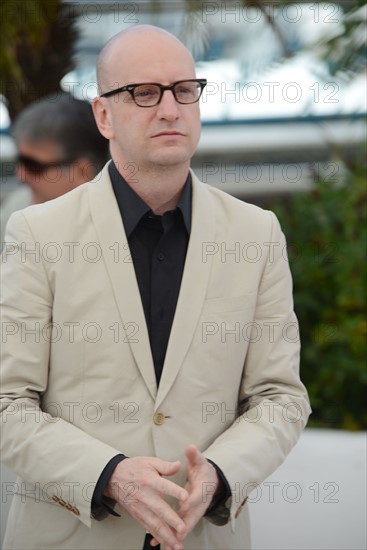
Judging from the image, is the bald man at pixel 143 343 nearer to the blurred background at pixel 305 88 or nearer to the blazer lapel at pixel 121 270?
the blazer lapel at pixel 121 270

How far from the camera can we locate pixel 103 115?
2160 mm

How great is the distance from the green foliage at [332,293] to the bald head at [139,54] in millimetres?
2964

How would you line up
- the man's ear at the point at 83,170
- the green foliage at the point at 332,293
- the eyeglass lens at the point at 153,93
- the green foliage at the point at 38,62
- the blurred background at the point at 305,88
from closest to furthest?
the eyeglass lens at the point at 153,93, the man's ear at the point at 83,170, the blurred background at the point at 305,88, the green foliage at the point at 332,293, the green foliage at the point at 38,62

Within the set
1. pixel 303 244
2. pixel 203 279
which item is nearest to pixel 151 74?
pixel 203 279

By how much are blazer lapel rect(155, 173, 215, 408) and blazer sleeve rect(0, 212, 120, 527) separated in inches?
9.1

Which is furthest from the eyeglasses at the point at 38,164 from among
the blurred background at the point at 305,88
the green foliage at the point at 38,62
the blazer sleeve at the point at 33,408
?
the green foliage at the point at 38,62

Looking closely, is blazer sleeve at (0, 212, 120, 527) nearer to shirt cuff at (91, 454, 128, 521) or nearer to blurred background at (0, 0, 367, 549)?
shirt cuff at (91, 454, 128, 521)

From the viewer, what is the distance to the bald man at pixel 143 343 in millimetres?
2031

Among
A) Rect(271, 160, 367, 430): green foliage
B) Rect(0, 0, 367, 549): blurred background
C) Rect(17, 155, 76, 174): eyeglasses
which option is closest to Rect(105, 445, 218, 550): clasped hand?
Rect(0, 0, 367, 549): blurred background

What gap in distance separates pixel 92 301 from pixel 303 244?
338 centimetres

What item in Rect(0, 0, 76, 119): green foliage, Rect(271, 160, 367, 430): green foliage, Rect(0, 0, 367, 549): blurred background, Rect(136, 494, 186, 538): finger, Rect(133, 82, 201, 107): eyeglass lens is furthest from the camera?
Rect(0, 0, 76, 119): green foliage

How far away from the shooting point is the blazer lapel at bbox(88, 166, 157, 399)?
208cm

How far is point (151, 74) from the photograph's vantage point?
203 centimetres

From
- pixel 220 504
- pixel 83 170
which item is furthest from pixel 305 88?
pixel 220 504
